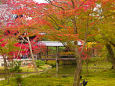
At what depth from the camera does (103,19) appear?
7207 mm

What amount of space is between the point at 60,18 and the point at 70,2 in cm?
87

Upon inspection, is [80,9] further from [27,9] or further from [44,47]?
[44,47]

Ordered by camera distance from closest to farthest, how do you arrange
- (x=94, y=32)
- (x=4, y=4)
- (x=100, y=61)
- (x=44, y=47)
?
(x=94, y=32) < (x=4, y=4) < (x=44, y=47) < (x=100, y=61)

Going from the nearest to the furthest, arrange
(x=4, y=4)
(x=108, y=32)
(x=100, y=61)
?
(x=108, y=32) < (x=4, y=4) < (x=100, y=61)

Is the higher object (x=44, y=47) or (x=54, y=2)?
(x=54, y=2)

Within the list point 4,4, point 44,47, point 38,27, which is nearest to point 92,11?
point 38,27

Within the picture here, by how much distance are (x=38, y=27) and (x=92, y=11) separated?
8.57ft

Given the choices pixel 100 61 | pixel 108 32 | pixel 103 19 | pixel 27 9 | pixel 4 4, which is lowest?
pixel 100 61

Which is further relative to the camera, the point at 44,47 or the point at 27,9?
the point at 44,47

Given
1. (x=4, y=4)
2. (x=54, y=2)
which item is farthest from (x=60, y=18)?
(x=4, y=4)

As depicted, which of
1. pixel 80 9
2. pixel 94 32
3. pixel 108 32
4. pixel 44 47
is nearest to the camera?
pixel 80 9

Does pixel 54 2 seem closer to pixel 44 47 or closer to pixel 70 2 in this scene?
pixel 70 2

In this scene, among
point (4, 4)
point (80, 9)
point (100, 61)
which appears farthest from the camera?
point (100, 61)

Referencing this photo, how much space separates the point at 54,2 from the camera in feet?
23.9
